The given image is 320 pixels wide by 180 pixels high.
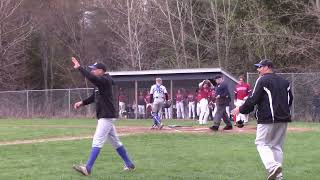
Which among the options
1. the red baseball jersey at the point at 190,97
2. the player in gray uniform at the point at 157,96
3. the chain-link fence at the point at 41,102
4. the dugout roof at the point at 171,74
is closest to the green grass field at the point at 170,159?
the player in gray uniform at the point at 157,96

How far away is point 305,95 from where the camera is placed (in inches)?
1157

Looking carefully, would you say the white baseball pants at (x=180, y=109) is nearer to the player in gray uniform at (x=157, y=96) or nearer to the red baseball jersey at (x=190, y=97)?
the red baseball jersey at (x=190, y=97)

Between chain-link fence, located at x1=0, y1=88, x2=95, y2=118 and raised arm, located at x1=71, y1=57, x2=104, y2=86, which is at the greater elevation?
chain-link fence, located at x1=0, y1=88, x2=95, y2=118

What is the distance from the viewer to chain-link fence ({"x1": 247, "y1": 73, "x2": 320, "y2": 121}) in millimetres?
28891

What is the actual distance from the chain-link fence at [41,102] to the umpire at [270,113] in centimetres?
2901

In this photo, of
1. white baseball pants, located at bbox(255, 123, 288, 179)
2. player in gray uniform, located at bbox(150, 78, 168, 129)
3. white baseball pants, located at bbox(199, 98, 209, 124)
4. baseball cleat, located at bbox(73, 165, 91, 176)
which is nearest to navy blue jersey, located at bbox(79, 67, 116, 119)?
baseball cleat, located at bbox(73, 165, 91, 176)

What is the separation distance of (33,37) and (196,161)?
47087 millimetres

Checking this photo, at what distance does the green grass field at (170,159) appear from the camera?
1005cm

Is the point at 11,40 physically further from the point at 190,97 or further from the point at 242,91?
the point at 242,91

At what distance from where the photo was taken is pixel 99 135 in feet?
33.7

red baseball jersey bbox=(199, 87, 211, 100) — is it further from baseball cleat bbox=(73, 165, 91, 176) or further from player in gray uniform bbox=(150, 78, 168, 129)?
baseball cleat bbox=(73, 165, 91, 176)

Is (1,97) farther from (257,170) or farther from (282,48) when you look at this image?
(257,170)

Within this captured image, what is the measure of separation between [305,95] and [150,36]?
19.7 m

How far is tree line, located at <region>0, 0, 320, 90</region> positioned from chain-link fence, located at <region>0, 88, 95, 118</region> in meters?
8.28
